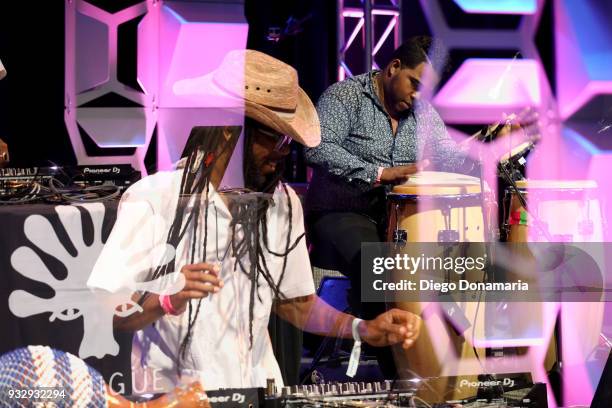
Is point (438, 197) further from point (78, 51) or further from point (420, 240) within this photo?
point (78, 51)

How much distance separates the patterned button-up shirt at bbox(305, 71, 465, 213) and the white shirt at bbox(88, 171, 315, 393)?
14.1 inches

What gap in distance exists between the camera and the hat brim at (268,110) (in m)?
3.17

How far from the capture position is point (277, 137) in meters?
3.18

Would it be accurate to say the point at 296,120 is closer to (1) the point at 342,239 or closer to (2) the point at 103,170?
(1) the point at 342,239

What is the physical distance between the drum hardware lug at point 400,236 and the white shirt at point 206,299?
41cm

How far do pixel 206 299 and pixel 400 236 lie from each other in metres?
0.75

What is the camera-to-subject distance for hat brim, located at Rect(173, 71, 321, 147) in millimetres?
3172

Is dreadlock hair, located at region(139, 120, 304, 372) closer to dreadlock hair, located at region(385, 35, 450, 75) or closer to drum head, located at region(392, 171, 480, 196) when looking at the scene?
drum head, located at region(392, 171, 480, 196)

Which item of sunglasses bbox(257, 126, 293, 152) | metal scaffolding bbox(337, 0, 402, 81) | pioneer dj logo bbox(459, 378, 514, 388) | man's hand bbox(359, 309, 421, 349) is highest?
metal scaffolding bbox(337, 0, 402, 81)

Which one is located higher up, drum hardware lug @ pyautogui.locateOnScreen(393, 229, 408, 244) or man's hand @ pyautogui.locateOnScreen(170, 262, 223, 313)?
drum hardware lug @ pyautogui.locateOnScreen(393, 229, 408, 244)

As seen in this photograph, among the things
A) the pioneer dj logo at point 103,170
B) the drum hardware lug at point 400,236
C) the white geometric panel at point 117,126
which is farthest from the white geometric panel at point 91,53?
the drum hardware lug at point 400,236

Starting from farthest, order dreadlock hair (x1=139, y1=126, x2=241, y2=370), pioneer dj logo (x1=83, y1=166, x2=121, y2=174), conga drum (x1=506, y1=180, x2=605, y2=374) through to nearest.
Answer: conga drum (x1=506, y1=180, x2=605, y2=374), pioneer dj logo (x1=83, y1=166, x2=121, y2=174), dreadlock hair (x1=139, y1=126, x2=241, y2=370)

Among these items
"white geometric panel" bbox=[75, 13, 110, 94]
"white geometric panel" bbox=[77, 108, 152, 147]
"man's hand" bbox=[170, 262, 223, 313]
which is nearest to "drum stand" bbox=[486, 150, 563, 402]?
"man's hand" bbox=[170, 262, 223, 313]

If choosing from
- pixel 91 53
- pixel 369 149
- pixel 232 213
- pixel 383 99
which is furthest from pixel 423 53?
pixel 91 53
